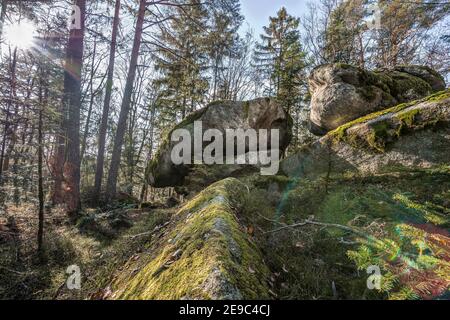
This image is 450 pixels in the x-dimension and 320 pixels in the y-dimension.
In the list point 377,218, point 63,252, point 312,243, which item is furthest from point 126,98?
point 377,218

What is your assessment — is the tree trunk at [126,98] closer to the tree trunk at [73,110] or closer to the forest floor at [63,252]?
the tree trunk at [73,110]

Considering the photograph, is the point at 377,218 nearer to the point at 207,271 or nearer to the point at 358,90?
the point at 207,271

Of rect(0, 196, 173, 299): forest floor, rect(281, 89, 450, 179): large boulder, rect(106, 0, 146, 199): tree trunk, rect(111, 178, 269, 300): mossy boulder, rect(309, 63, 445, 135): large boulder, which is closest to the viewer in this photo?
rect(111, 178, 269, 300): mossy boulder

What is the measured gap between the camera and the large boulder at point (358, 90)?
846 cm

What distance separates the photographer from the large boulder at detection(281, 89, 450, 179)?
16.5 feet

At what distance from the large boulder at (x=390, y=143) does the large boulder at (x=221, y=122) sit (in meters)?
3.66

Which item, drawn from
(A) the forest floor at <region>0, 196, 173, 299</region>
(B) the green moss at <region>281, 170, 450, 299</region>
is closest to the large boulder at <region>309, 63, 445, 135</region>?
(B) the green moss at <region>281, 170, 450, 299</region>

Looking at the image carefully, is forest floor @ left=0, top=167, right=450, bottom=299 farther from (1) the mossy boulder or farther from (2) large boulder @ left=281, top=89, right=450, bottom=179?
(2) large boulder @ left=281, top=89, right=450, bottom=179

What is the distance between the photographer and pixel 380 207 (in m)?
4.05

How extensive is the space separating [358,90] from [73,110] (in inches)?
392

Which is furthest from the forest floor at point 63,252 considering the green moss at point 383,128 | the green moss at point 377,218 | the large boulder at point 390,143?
the green moss at point 383,128

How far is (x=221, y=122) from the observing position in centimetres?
1009

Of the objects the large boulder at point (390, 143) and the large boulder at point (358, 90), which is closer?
the large boulder at point (390, 143)

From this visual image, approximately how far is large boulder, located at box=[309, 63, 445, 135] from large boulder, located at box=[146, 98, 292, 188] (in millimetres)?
1845
